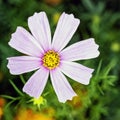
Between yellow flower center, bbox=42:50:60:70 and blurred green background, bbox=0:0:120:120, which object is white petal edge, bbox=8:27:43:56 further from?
blurred green background, bbox=0:0:120:120

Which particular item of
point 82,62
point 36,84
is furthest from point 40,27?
point 82,62

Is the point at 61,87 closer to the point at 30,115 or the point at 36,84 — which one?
the point at 36,84

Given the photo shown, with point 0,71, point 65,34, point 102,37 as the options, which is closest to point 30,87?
point 65,34

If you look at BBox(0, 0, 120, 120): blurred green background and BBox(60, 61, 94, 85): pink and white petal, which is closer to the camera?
BBox(60, 61, 94, 85): pink and white petal

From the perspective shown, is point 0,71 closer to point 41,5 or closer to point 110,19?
point 41,5

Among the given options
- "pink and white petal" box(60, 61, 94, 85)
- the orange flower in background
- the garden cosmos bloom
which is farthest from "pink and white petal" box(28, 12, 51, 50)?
the orange flower in background

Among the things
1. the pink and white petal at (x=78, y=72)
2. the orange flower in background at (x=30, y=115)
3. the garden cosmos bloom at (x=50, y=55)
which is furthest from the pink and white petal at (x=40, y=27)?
the orange flower in background at (x=30, y=115)

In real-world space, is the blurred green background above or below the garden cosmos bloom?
below

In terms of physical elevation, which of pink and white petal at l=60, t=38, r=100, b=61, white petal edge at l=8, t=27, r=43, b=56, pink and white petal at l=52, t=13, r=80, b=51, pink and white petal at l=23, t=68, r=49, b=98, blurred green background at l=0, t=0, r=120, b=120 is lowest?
blurred green background at l=0, t=0, r=120, b=120
